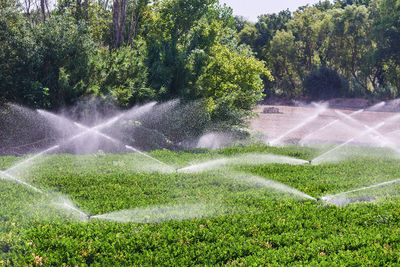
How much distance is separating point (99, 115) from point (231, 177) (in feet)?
23.5

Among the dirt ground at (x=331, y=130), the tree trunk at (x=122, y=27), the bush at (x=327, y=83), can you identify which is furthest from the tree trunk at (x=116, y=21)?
the bush at (x=327, y=83)

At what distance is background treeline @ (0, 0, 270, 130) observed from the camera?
14.9 metres

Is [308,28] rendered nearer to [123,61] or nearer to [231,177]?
[123,61]

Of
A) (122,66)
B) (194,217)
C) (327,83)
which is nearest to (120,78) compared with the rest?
(122,66)

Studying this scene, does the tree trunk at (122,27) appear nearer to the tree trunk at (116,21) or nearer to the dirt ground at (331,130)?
the tree trunk at (116,21)

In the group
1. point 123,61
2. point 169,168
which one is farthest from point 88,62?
point 169,168

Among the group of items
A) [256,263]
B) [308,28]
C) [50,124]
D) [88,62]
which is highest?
[308,28]

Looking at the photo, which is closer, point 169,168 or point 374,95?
point 169,168

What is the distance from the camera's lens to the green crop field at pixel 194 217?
5824mm

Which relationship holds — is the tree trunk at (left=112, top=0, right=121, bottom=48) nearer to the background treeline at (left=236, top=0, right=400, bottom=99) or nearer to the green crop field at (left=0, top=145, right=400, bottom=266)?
the green crop field at (left=0, top=145, right=400, bottom=266)

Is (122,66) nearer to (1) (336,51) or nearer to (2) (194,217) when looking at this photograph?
(2) (194,217)

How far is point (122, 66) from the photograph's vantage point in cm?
1670

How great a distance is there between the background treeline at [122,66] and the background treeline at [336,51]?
30.7 meters

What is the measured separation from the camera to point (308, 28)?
5362cm
